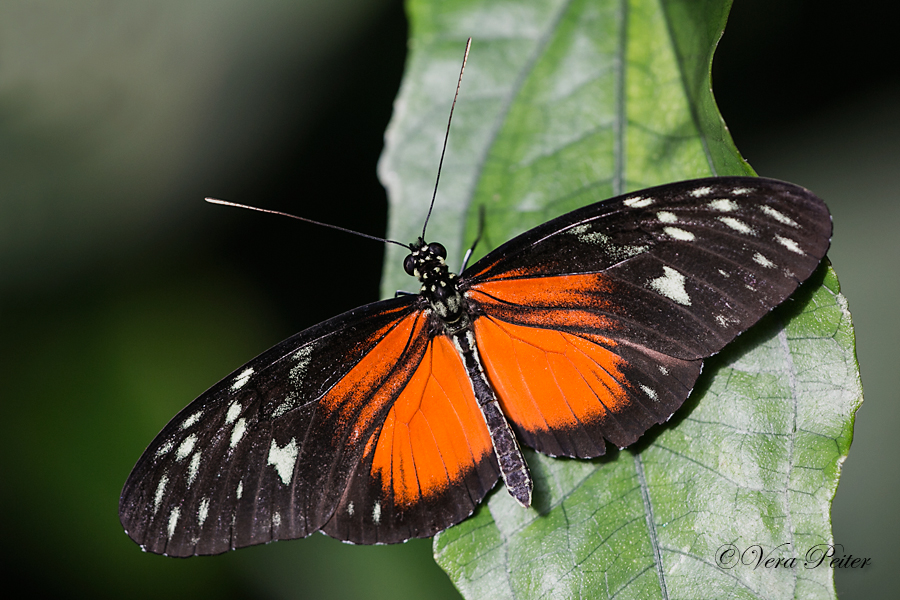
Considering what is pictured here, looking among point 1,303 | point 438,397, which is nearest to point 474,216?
point 438,397

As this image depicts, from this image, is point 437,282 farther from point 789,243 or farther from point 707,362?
point 789,243

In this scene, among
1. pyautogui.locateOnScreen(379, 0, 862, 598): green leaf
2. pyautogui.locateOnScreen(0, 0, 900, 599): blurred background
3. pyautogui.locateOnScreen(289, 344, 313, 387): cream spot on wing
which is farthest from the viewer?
pyautogui.locateOnScreen(0, 0, 900, 599): blurred background

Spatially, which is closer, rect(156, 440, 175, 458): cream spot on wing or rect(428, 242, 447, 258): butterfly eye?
rect(156, 440, 175, 458): cream spot on wing

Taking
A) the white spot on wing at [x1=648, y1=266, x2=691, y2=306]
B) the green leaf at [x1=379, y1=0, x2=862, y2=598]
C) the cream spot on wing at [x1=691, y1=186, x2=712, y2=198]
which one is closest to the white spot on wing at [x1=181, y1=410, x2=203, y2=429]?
the green leaf at [x1=379, y1=0, x2=862, y2=598]

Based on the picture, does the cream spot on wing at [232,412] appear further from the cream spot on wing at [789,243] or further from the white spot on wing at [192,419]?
the cream spot on wing at [789,243]

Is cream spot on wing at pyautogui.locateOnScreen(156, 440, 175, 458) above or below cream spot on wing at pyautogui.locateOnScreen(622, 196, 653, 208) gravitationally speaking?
below

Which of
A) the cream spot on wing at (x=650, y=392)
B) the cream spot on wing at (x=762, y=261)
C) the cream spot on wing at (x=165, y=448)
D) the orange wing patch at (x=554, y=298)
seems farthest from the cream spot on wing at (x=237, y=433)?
the cream spot on wing at (x=762, y=261)

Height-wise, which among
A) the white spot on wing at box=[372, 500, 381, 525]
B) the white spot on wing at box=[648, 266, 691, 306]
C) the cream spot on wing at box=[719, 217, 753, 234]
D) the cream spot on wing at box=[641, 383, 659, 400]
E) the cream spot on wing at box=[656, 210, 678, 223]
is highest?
the cream spot on wing at box=[656, 210, 678, 223]

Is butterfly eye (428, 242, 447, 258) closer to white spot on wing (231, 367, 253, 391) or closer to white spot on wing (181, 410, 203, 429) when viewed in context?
white spot on wing (231, 367, 253, 391)
